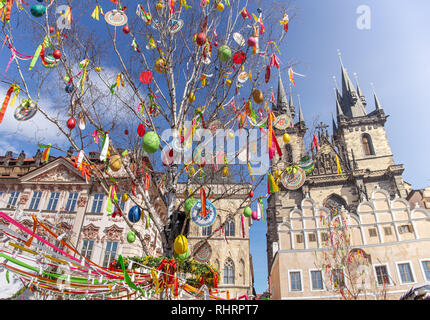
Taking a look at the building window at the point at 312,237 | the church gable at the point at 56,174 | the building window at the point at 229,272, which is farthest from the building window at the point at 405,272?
the church gable at the point at 56,174

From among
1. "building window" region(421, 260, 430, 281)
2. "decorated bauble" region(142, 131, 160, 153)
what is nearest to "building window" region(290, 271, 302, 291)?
"building window" region(421, 260, 430, 281)

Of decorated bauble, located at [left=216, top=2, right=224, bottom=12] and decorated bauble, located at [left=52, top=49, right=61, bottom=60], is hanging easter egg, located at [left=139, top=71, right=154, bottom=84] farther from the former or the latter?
decorated bauble, located at [left=216, top=2, right=224, bottom=12]

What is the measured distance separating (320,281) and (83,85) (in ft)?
54.1

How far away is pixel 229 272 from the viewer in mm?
24781

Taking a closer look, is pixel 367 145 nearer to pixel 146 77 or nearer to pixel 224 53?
pixel 224 53

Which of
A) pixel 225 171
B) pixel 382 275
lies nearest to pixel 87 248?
pixel 225 171

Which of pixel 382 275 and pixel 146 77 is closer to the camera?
pixel 146 77

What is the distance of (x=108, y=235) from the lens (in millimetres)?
16938

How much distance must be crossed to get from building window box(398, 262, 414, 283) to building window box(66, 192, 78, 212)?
21.3 metres

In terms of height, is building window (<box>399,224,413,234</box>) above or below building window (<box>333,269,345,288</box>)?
above

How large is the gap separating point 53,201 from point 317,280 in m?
18.6

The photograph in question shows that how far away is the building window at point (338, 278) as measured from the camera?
50.1 ft

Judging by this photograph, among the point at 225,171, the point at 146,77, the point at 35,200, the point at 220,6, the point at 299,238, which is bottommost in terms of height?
the point at 225,171

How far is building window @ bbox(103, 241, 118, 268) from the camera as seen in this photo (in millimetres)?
16422
